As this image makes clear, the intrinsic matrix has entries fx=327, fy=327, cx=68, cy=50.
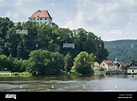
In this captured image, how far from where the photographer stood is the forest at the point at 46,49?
6.55 feet

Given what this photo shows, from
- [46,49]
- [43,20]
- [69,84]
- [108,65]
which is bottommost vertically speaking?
[69,84]

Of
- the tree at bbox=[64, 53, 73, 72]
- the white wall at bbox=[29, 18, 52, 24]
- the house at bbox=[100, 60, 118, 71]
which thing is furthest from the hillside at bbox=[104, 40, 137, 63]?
the white wall at bbox=[29, 18, 52, 24]

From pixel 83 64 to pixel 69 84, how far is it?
162 mm

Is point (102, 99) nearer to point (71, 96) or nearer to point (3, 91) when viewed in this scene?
point (71, 96)

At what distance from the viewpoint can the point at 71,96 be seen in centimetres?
188

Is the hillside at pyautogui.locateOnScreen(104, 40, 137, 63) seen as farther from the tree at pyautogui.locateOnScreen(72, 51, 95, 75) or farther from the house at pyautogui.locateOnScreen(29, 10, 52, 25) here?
the house at pyautogui.locateOnScreen(29, 10, 52, 25)

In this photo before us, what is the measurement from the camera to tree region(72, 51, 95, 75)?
2006 mm

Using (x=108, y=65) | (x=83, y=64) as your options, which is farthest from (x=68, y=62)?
(x=108, y=65)

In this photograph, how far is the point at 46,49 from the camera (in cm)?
204

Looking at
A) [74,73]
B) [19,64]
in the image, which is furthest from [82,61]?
[19,64]

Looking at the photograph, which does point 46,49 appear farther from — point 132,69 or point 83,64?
point 132,69

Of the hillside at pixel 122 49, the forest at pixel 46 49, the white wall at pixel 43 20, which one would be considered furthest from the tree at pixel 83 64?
the white wall at pixel 43 20

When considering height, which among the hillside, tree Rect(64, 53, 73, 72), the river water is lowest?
the river water

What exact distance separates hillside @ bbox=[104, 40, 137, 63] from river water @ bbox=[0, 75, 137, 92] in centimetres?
12
